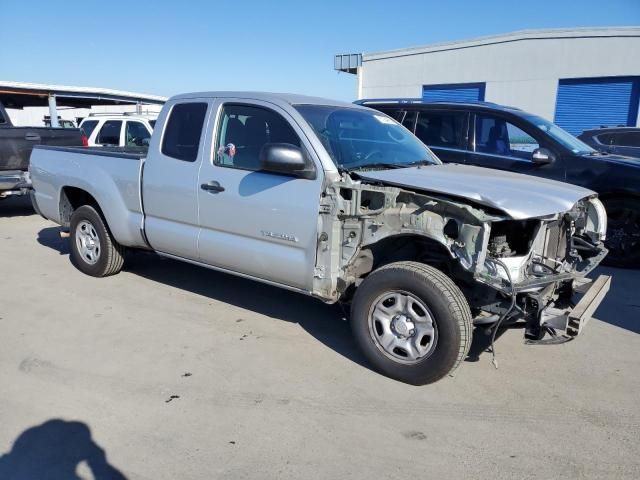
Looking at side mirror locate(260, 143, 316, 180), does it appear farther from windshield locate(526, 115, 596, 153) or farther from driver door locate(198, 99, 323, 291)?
windshield locate(526, 115, 596, 153)

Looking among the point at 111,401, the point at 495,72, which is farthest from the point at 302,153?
the point at 495,72

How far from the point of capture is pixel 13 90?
15891 millimetres

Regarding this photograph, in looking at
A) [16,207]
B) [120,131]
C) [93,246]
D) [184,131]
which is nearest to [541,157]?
[184,131]

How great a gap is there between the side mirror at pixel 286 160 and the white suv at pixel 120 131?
28.1 ft

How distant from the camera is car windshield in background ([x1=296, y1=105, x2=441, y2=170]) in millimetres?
4000

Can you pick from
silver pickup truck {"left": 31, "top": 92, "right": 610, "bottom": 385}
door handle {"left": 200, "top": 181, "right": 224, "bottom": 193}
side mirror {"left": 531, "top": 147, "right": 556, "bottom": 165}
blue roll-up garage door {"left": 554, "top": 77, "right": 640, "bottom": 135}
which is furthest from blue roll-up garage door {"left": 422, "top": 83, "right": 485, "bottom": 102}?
door handle {"left": 200, "top": 181, "right": 224, "bottom": 193}

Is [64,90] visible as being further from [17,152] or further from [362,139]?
[362,139]

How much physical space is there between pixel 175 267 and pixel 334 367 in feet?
10.6

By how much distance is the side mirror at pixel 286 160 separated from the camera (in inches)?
143

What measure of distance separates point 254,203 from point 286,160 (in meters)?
0.57

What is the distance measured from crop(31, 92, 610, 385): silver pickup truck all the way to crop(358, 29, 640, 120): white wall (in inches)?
693

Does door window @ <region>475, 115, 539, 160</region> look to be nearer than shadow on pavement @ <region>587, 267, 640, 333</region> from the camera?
No

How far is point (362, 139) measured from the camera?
434 centimetres

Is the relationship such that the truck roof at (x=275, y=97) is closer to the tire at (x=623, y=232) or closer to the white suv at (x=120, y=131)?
the tire at (x=623, y=232)
